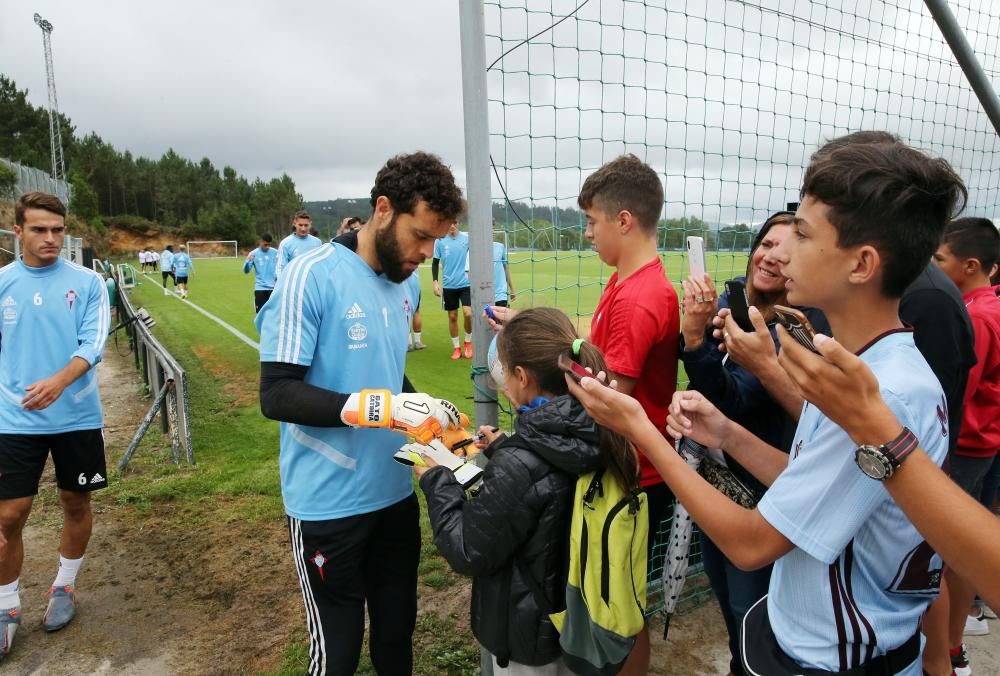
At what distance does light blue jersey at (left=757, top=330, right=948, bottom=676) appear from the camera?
1097 mm

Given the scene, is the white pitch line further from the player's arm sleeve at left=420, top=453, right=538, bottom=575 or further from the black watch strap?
the black watch strap

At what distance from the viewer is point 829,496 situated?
1.11 m

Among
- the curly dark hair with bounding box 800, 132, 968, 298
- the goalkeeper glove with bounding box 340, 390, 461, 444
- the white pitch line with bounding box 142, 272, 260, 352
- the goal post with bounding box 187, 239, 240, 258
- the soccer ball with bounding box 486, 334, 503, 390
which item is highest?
the goal post with bounding box 187, 239, 240, 258

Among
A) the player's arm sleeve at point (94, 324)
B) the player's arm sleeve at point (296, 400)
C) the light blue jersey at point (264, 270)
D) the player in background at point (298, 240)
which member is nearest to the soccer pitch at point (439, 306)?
the player's arm sleeve at point (296, 400)

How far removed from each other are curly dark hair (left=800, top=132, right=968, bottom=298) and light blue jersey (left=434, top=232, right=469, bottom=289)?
24.4 ft

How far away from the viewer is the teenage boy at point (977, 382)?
260 cm

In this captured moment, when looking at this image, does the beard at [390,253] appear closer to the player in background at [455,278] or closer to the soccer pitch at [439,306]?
the soccer pitch at [439,306]

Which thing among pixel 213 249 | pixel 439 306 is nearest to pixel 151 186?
pixel 213 249

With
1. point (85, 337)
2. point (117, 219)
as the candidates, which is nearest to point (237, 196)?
point (117, 219)

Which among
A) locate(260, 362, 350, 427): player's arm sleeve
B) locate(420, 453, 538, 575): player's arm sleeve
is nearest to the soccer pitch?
locate(420, 453, 538, 575): player's arm sleeve

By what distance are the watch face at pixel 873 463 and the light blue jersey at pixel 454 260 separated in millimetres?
7664

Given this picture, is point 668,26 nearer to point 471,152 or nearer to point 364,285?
point 471,152

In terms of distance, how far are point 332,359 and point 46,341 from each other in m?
2.18

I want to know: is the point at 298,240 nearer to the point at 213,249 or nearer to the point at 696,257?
the point at 696,257
